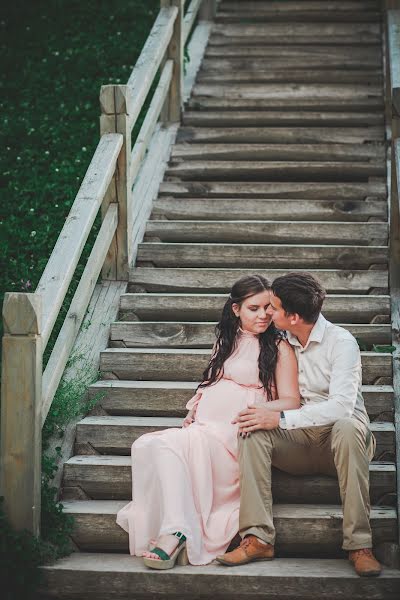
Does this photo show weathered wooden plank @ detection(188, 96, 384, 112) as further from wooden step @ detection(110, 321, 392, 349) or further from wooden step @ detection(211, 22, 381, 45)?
wooden step @ detection(110, 321, 392, 349)

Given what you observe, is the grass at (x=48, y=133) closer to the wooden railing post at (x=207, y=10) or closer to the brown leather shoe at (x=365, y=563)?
the wooden railing post at (x=207, y=10)

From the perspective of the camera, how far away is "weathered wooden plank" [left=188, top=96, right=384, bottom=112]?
24.5 ft

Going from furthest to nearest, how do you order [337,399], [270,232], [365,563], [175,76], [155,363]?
1. [175,76]
2. [270,232]
3. [155,363]
4. [337,399]
5. [365,563]

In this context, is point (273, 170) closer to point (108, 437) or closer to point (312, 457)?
point (108, 437)

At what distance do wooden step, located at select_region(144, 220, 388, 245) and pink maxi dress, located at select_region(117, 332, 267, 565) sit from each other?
194 cm

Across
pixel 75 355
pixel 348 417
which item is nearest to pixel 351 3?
pixel 75 355

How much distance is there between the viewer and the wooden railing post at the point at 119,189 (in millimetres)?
5348

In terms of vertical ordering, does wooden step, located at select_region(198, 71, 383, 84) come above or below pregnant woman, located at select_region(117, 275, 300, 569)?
above

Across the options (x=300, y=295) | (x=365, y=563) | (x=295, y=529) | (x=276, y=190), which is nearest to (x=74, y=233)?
(x=300, y=295)

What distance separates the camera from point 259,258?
565 centimetres

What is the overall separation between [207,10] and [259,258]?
178 inches

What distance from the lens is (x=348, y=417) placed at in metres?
3.83

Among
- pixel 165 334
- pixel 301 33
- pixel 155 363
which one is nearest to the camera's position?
pixel 155 363

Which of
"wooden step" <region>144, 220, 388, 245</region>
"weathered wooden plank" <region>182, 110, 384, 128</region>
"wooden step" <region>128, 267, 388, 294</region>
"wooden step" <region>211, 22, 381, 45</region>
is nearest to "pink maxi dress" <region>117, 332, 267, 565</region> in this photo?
"wooden step" <region>128, 267, 388, 294</region>
